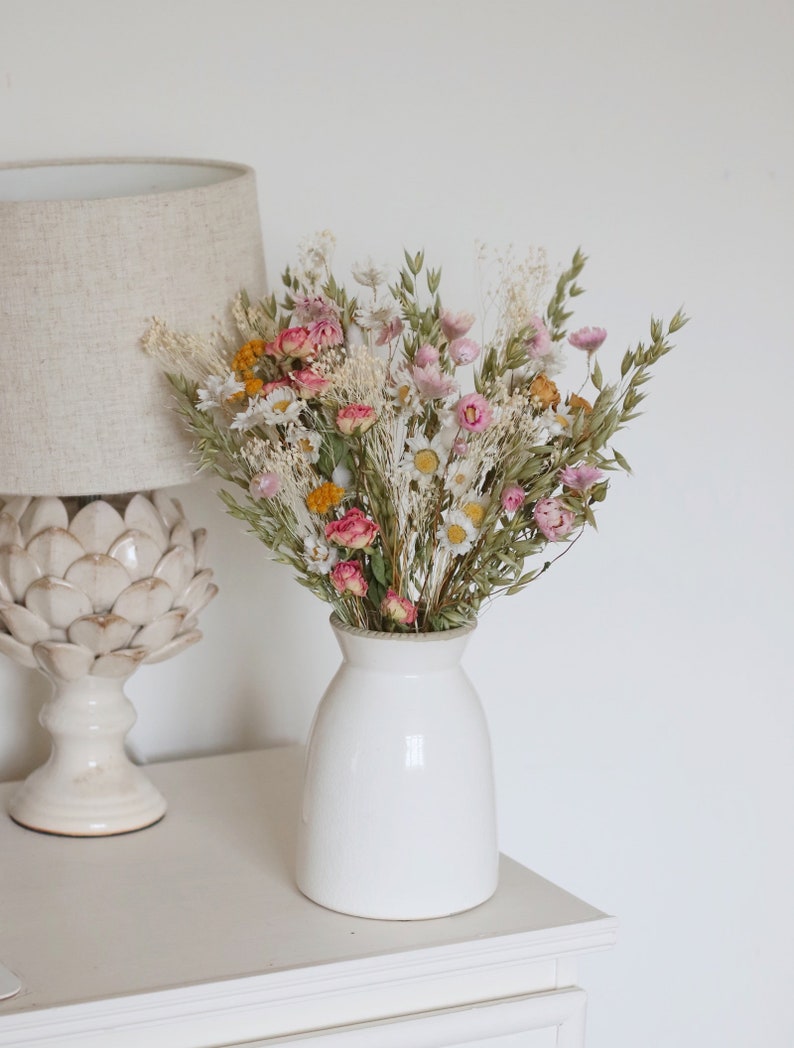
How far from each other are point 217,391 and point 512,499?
0.78 ft

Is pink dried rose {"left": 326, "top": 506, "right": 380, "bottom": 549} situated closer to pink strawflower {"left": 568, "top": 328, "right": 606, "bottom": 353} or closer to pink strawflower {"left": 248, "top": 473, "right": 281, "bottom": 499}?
pink strawflower {"left": 248, "top": 473, "right": 281, "bottom": 499}

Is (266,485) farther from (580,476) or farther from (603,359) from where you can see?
(603,359)

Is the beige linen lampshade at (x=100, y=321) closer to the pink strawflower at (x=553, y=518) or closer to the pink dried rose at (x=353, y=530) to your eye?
the pink dried rose at (x=353, y=530)

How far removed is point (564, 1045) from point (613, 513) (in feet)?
2.13

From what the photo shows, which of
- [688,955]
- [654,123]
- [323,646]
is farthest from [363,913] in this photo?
[654,123]

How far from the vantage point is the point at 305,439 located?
0.99 metres

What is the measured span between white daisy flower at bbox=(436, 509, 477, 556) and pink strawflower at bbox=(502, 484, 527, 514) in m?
0.03

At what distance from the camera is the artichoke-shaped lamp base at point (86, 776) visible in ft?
3.75

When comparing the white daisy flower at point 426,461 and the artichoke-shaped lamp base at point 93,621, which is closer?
the white daisy flower at point 426,461

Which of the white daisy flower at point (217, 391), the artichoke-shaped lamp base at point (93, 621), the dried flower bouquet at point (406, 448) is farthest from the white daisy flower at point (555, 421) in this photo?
the artichoke-shaped lamp base at point (93, 621)

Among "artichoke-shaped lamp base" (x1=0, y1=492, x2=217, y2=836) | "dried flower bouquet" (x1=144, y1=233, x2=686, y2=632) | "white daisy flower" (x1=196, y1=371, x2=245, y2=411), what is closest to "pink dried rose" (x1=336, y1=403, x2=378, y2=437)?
"dried flower bouquet" (x1=144, y1=233, x2=686, y2=632)

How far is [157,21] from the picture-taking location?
1260mm

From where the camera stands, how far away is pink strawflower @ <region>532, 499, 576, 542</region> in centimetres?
96

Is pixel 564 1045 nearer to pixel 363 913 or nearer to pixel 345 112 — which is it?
pixel 363 913
